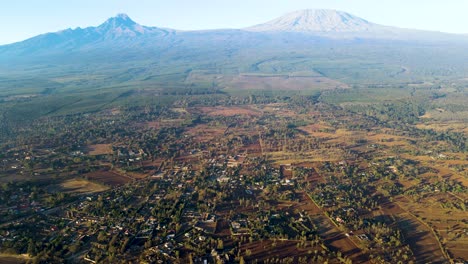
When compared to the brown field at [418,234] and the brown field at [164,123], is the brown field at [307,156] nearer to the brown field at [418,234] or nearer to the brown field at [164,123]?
the brown field at [418,234]

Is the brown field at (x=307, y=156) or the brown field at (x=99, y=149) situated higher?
the brown field at (x=99, y=149)

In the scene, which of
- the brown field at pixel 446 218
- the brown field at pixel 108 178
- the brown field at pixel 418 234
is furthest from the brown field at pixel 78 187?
the brown field at pixel 446 218

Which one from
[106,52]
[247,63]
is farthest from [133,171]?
[106,52]

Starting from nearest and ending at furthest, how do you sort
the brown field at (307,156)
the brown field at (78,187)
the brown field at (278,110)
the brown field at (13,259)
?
the brown field at (13,259)
the brown field at (78,187)
the brown field at (307,156)
the brown field at (278,110)

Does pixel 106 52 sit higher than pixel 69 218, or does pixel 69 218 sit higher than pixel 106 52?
pixel 106 52

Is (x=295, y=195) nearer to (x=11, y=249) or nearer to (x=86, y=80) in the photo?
(x=11, y=249)

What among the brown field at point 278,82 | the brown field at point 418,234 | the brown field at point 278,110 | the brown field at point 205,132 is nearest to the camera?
the brown field at point 418,234

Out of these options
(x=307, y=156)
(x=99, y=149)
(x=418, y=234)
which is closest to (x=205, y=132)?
(x=99, y=149)
